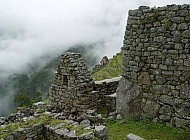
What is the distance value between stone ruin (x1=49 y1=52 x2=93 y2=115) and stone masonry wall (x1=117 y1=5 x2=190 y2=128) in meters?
1.69

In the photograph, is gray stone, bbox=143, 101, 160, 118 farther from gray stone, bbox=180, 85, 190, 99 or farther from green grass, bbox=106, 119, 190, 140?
gray stone, bbox=180, 85, 190, 99

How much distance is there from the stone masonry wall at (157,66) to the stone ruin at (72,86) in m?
1.69

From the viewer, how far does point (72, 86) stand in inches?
491

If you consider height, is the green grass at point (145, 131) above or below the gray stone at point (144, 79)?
below

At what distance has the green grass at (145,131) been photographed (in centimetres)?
898

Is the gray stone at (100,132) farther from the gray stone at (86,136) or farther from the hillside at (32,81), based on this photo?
the hillside at (32,81)

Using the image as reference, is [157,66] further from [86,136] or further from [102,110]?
[102,110]

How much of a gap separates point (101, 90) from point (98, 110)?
3.06 ft

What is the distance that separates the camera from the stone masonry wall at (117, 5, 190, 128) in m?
9.18

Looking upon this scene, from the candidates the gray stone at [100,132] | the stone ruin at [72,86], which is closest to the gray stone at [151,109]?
the gray stone at [100,132]

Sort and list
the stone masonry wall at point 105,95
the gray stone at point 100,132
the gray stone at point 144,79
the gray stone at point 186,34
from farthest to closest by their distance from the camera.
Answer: the stone masonry wall at point 105,95, the gray stone at point 144,79, the gray stone at point 186,34, the gray stone at point 100,132

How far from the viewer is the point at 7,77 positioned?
93.4 m

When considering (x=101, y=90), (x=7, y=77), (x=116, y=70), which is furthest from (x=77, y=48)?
(x=101, y=90)

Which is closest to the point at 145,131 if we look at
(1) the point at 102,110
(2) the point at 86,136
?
(2) the point at 86,136
